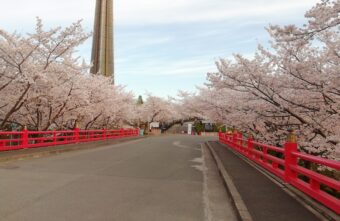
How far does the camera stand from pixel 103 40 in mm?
75125

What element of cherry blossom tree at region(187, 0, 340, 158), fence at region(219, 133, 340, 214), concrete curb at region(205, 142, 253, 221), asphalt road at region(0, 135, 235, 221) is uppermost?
cherry blossom tree at region(187, 0, 340, 158)

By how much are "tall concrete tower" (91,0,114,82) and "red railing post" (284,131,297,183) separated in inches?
2679

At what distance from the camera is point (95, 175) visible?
999 centimetres

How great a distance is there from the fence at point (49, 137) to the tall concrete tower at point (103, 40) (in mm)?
35474

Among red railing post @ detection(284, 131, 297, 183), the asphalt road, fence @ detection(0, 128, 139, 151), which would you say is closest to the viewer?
the asphalt road

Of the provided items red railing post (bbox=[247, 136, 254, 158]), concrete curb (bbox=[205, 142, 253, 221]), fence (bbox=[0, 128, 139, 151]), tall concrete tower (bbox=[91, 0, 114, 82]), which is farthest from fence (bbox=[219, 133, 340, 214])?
tall concrete tower (bbox=[91, 0, 114, 82])

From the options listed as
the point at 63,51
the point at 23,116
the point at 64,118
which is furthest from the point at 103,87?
the point at 63,51

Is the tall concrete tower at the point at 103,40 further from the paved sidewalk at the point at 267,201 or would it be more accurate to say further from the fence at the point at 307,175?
the paved sidewalk at the point at 267,201

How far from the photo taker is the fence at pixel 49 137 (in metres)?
16.5

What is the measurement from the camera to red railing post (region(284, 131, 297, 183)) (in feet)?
27.3

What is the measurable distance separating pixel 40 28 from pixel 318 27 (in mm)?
Result: 15078

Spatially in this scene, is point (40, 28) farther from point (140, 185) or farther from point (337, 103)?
point (337, 103)

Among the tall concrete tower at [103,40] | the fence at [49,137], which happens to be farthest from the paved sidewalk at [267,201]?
the tall concrete tower at [103,40]

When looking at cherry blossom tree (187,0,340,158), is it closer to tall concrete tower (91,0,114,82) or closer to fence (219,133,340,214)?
fence (219,133,340,214)
